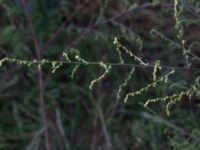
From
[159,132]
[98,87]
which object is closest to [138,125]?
[159,132]

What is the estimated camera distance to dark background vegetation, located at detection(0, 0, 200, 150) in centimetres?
263

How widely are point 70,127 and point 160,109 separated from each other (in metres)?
0.44

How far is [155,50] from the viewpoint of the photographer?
9.50 ft

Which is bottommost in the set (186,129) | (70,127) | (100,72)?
(186,129)

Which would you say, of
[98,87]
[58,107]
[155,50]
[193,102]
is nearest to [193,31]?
[155,50]

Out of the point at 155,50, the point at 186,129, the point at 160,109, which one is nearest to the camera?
the point at 186,129

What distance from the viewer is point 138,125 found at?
2660 mm

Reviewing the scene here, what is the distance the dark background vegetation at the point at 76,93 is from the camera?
2.63 metres

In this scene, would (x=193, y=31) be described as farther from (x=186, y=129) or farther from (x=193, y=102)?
(x=186, y=129)

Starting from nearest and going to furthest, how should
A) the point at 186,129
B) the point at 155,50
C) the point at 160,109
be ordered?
the point at 186,129 < the point at 160,109 < the point at 155,50

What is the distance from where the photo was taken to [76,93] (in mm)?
2775

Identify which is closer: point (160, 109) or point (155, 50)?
point (160, 109)

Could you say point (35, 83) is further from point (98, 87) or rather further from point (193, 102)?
point (193, 102)

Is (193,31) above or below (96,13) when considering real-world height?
below
